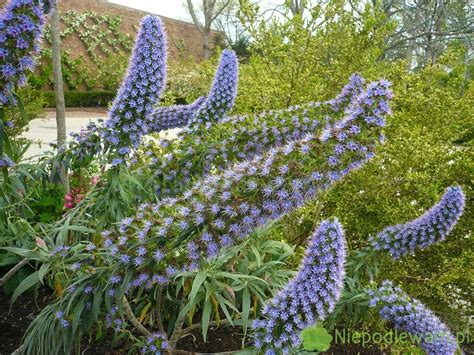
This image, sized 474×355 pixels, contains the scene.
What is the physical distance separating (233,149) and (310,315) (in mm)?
1307

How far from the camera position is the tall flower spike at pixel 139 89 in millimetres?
2484

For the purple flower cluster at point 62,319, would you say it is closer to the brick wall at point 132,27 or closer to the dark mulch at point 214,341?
the dark mulch at point 214,341

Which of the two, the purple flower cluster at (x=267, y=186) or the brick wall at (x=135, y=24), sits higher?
the brick wall at (x=135, y=24)

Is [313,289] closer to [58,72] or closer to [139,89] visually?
[139,89]

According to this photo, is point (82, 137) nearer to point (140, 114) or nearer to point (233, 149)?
point (140, 114)

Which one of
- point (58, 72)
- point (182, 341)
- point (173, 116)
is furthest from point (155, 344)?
point (58, 72)

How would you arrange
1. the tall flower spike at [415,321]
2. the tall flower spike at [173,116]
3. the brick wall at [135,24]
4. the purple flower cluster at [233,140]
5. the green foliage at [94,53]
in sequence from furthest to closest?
the brick wall at [135,24]
the green foliage at [94,53]
the tall flower spike at [173,116]
the purple flower cluster at [233,140]
the tall flower spike at [415,321]

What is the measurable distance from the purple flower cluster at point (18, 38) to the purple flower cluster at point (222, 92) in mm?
1327

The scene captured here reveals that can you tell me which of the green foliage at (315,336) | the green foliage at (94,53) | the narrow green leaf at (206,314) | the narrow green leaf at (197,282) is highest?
the green foliage at (94,53)

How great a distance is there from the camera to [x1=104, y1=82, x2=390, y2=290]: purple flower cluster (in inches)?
66.7

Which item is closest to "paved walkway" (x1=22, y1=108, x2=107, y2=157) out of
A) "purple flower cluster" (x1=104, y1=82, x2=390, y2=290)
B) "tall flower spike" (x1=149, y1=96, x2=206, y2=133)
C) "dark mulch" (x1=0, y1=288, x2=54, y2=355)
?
"tall flower spike" (x1=149, y1=96, x2=206, y2=133)

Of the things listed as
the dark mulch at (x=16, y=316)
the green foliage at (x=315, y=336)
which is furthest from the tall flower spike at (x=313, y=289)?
the dark mulch at (x=16, y=316)

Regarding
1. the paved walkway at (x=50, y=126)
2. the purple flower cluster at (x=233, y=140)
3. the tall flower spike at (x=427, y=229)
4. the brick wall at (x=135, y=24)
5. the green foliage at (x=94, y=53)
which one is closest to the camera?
the tall flower spike at (x=427, y=229)

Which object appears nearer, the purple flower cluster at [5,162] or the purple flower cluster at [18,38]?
the purple flower cluster at [18,38]
